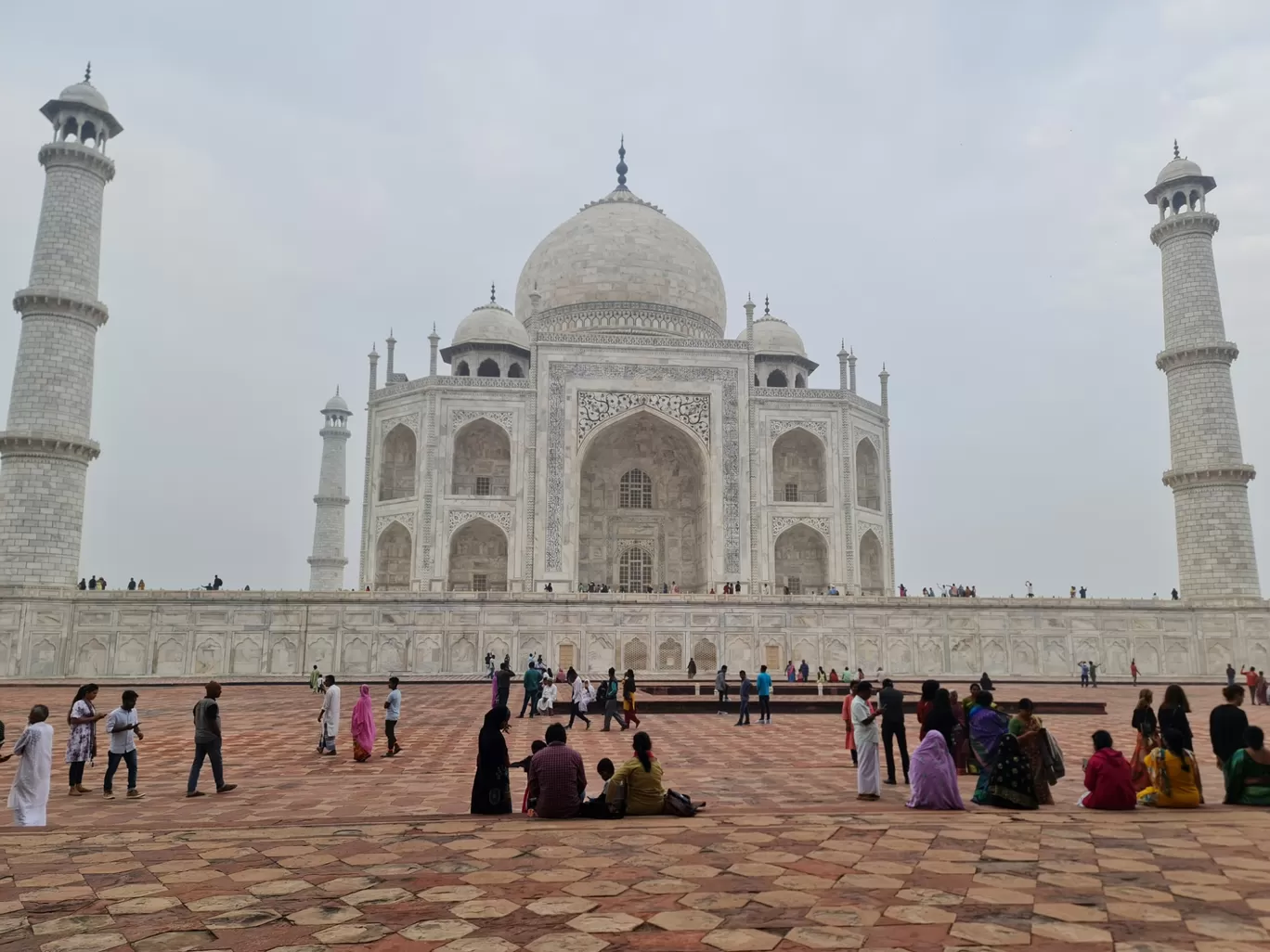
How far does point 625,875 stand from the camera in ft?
14.3

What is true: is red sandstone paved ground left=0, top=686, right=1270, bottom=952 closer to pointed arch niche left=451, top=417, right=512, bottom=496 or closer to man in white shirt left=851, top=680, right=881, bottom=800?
man in white shirt left=851, top=680, right=881, bottom=800

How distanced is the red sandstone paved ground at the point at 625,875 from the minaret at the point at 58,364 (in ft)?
50.0

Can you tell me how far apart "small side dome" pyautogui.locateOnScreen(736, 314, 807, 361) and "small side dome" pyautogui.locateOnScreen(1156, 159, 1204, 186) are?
39.2ft

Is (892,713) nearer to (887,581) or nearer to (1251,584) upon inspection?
(1251,584)

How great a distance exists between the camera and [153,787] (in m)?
7.29

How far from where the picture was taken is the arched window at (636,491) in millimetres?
28869

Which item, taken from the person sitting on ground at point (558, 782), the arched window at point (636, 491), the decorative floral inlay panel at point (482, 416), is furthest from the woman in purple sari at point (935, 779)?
the arched window at point (636, 491)

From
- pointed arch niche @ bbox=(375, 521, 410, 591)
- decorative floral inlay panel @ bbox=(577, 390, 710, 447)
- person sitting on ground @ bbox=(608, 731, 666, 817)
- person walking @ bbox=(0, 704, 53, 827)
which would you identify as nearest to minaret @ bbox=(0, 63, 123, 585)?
pointed arch niche @ bbox=(375, 521, 410, 591)

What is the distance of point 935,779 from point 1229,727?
223 centimetres

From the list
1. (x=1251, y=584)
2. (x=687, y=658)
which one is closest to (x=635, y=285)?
(x=687, y=658)

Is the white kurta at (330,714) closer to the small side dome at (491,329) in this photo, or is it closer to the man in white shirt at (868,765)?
the man in white shirt at (868,765)

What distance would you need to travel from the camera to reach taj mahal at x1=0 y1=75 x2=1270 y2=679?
19781 millimetres

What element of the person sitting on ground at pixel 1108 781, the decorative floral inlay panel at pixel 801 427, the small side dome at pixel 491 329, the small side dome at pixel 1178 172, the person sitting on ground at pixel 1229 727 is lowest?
the person sitting on ground at pixel 1108 781

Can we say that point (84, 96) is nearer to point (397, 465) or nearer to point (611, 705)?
point (397, 465)
